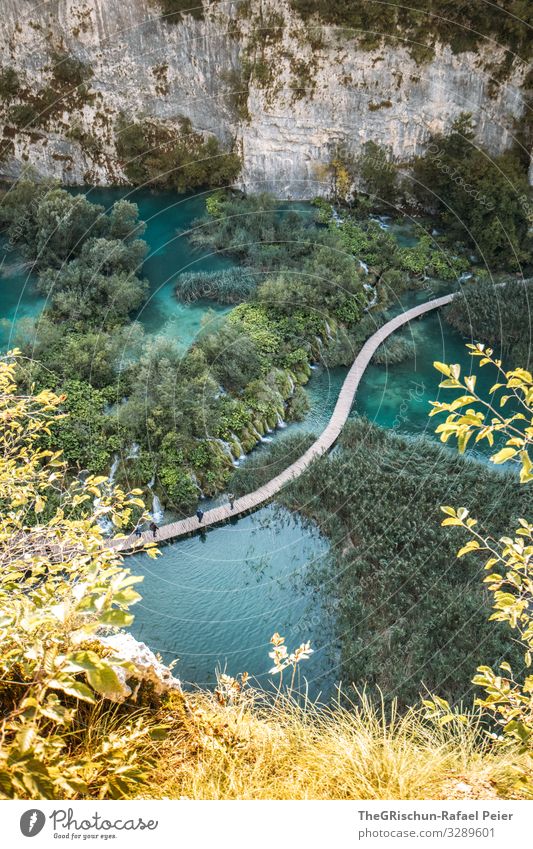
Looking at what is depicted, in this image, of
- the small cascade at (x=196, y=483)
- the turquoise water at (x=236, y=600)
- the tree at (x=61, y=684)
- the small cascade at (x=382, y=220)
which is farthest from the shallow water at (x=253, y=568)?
the tree at (x=61, y=684)

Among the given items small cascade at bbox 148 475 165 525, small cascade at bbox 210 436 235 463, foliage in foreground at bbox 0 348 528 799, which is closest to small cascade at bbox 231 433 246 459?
small cascade at bbox 210 436 235 463

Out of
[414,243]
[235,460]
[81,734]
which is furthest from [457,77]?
[81,734]

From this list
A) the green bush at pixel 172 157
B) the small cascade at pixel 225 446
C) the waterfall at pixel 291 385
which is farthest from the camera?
the green bush at pixel 172 157

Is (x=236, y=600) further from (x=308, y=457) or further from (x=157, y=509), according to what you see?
(x=308, y=457)

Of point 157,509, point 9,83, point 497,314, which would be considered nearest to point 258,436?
point 157,509

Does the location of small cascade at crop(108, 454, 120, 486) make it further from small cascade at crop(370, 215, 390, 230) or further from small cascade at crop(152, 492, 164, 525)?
small cascade at crop(370, 215, 390, 230)

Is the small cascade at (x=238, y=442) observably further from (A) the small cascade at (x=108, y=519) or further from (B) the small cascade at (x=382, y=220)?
(B) the small cascade at (x=382, y=220)
